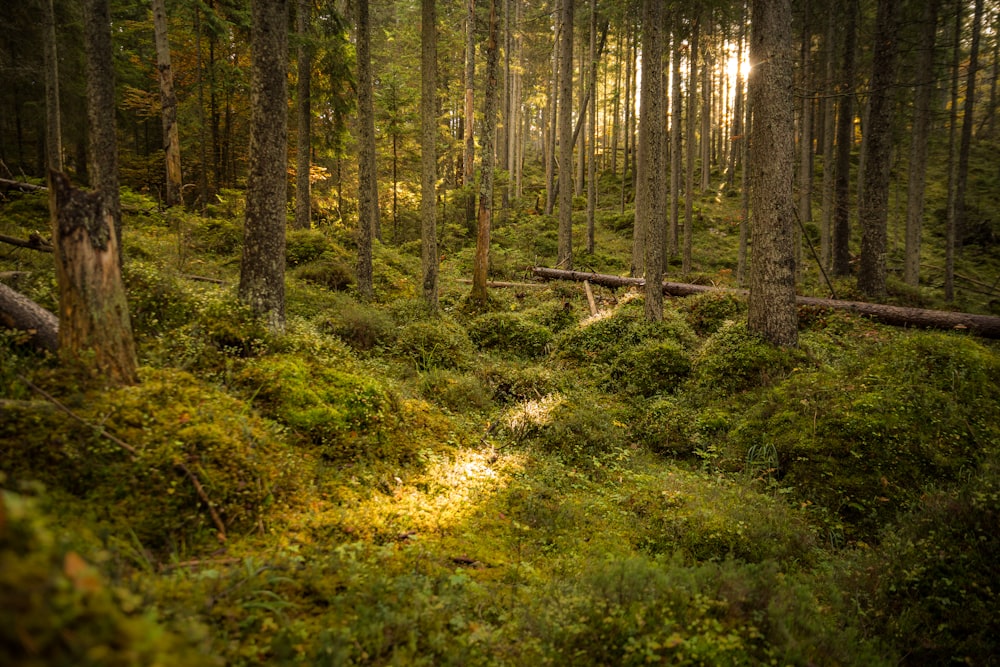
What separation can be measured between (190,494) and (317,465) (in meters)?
1.41

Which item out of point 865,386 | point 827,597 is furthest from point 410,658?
point 865,386

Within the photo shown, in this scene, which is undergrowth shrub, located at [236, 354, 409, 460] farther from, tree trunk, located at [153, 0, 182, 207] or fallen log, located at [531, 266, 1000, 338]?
tree trunk, located at [153, 0, 182, 207]

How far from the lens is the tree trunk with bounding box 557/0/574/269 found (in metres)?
20.0

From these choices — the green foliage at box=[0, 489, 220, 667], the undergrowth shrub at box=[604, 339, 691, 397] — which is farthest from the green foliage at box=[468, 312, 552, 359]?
the green foliage at box=[0, 489, 220, 667]

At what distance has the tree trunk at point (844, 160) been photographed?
18.3m

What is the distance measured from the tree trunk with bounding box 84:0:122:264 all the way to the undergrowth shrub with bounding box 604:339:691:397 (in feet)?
33.2

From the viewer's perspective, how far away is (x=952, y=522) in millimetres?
4914

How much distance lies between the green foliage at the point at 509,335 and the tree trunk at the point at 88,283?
820 cm

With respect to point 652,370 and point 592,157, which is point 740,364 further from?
point 592,157

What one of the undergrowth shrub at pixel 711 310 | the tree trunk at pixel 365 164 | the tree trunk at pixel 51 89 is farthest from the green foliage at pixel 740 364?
the tree trunk at pixel 51 89

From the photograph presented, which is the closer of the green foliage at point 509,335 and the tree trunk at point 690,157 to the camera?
the green foliage at point 509,335

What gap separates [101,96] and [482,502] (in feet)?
33.0

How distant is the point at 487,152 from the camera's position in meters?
12.8

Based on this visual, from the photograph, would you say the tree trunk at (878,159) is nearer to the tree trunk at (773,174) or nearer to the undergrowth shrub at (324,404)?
the tree trunk at (773,174)
